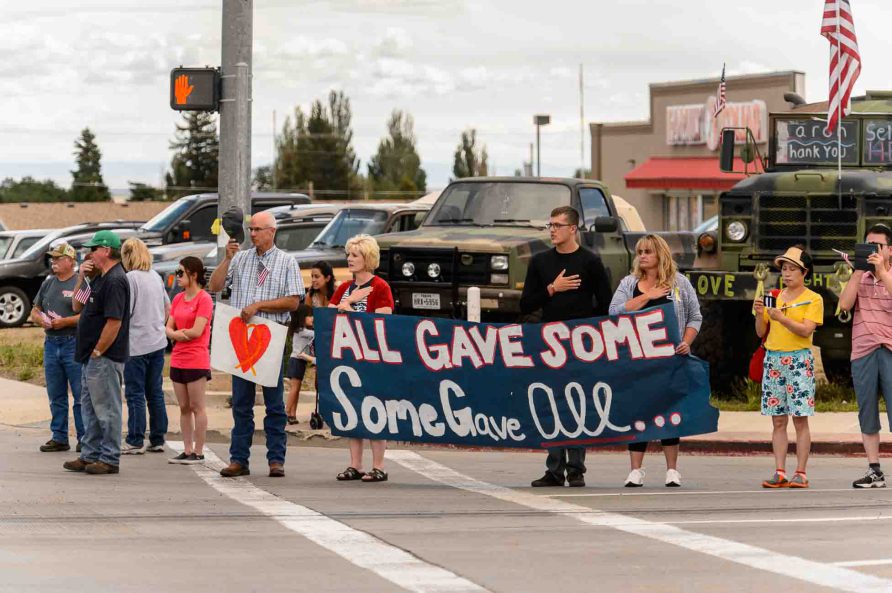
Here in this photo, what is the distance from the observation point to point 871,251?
11078 millimetres

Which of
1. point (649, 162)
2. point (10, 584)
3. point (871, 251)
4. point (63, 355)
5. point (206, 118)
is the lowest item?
point (10, 584)

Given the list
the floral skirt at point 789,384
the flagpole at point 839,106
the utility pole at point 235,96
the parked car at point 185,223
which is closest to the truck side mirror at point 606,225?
the flagpole at point 839,106

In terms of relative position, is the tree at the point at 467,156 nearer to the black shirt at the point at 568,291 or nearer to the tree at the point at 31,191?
the tree at the point at 31,191

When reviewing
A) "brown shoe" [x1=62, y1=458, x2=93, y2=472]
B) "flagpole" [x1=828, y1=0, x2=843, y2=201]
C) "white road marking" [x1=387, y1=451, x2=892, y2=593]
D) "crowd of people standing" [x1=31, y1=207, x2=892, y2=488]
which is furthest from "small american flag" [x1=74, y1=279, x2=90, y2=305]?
"flagpole" [x1=828, y1=0, x2=843, y2=201]

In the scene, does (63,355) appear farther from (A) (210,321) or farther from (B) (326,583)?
(B) (326,583)

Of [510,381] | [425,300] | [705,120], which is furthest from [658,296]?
→ [705,120]

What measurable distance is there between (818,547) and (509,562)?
1827 mm

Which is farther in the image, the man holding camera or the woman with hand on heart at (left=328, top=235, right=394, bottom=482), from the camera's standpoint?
the woman with hand on heart at (left=328, top=235, right=394, bottom=482)

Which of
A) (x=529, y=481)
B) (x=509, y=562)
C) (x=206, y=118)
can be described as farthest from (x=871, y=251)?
(x=206, y=118)

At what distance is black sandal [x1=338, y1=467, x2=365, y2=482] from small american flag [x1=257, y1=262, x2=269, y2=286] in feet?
5.21

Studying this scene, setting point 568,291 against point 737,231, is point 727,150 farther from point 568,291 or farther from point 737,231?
point 568,291

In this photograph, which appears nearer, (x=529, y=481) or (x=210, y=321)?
(x=529, y=481)

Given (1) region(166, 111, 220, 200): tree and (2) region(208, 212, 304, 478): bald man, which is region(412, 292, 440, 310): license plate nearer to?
(2) region(208, 212, 304, 478): bald man

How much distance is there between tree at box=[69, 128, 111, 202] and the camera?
411ft
